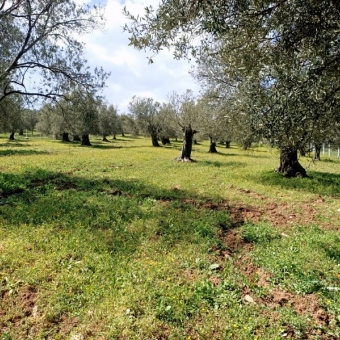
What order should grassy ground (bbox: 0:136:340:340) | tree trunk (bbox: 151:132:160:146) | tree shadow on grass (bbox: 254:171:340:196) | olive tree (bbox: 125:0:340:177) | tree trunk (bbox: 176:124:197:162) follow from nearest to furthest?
grassy ground (bbox: 0:136:340:340) < olive tree (bbox: 125:0:340:177) < tree shadow on grass (bbox: 254:171:340:196) < tree trunk (bbox: 176:124:197:162) < tree trunk (bbox: 151:132:160:146)

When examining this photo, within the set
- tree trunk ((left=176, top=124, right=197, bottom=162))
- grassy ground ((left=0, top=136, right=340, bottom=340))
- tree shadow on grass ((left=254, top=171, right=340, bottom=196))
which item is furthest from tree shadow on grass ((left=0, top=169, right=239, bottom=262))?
tree trunk ((left=176, top=124, right=197, bottom=162))

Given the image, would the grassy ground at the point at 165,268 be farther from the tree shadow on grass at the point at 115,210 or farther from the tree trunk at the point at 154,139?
the tree trunk at the point at 154,139

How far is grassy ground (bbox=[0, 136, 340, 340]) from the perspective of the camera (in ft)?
13.0

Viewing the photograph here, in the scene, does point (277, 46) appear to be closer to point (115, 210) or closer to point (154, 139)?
point (115, 210)

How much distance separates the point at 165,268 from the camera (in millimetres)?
5371

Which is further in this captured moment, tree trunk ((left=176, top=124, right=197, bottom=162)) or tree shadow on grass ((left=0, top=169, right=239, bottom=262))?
tree trunk ((left=176, top=124, right=197, bottom=162))

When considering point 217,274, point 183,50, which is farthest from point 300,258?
point 183,50

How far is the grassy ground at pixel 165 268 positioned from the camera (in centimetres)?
395

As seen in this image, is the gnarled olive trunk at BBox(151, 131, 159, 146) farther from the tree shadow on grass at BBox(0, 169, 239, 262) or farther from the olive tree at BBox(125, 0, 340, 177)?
the olive tree at BBox(125, 0, 340, 177)

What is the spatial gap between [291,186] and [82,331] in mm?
12972

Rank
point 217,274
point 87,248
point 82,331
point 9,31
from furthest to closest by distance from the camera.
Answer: point 9,31, point 87,248, point 217,274, point 82,331

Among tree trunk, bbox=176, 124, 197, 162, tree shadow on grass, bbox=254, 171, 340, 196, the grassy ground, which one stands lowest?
the grassy ground

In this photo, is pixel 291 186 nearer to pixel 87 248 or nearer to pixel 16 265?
pixel 87 248

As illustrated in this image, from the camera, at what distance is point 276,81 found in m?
5.94
